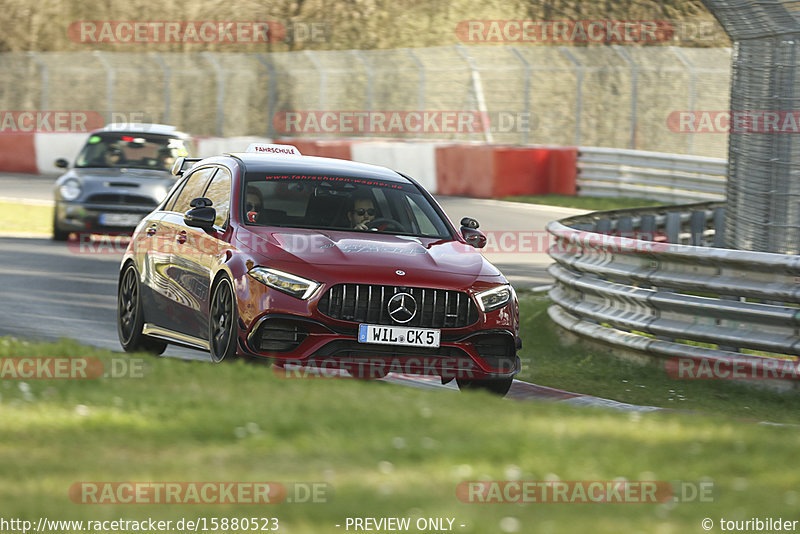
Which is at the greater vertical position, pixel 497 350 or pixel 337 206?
pixel 337 206

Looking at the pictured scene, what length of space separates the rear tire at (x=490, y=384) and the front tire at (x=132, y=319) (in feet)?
8.46

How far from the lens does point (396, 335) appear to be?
29.3 feet

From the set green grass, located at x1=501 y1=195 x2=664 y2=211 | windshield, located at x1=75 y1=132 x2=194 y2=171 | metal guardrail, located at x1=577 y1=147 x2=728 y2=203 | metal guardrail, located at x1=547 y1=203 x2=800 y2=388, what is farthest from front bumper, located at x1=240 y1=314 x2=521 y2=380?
metal guardrail, located at x1=577 y1=147 x2=728 y2=203

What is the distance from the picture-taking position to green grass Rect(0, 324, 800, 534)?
16.8ft

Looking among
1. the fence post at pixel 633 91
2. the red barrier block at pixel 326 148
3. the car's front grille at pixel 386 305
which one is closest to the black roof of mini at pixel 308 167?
the car's front grille at pixel 386 305

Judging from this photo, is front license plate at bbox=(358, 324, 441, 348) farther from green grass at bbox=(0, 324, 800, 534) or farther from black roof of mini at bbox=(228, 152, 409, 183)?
black roof of mini at bbox=(228, 152, 409, 183)

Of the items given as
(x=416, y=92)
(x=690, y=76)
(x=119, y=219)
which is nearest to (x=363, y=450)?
(x=119, y=219)

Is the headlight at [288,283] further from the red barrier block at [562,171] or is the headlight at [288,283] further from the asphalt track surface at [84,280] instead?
the red barrier block at [562,171]

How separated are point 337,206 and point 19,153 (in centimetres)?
2506

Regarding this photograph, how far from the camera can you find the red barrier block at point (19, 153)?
33625 mm

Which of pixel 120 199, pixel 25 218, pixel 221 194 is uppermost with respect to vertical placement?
pixel 221 194

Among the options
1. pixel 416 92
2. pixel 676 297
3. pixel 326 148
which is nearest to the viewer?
pixel 676 297

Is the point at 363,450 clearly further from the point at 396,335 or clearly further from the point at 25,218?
the point at 25,218

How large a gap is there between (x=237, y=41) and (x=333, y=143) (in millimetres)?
23097
